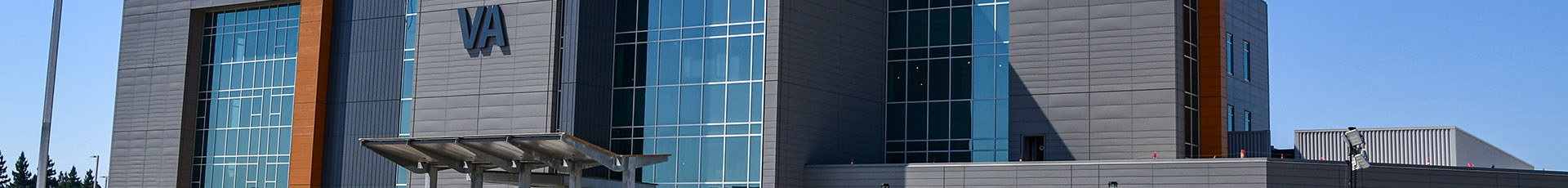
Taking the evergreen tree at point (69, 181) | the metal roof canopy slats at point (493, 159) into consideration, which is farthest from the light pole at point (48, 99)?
the evergreen tree at point (69, 181)

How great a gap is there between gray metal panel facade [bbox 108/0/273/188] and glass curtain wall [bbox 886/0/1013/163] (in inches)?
907

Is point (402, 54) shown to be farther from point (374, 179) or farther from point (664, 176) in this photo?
point (664, 176)

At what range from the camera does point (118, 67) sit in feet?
195

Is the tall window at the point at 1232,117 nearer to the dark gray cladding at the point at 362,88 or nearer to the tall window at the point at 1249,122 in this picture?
the tall window at the point at 1249,122

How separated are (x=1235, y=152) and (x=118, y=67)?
1496 inches

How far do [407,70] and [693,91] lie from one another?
1116 cm

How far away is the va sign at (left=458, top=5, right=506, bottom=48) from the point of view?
47.6 m

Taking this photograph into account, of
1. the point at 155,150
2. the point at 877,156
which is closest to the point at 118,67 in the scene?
the point at 155,150

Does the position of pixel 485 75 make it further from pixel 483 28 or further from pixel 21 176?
pixel 21 176

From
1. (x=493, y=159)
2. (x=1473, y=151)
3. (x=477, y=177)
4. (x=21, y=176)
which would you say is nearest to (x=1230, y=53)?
(x=1473, y=151)

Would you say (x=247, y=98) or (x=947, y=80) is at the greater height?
(x=947, y=80)

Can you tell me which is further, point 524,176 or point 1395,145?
point 1395,145

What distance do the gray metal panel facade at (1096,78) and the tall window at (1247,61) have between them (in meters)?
10.7

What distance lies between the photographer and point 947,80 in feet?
157
